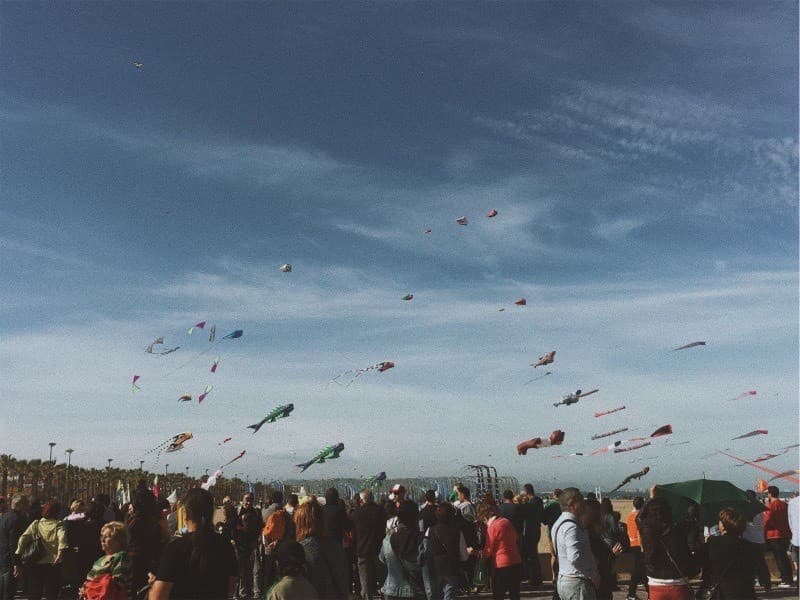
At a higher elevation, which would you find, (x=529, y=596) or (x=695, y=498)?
(x=695, y=498)

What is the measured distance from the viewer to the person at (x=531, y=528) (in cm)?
1259

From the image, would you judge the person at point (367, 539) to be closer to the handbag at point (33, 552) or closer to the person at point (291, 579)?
the handbag at point (33, 552)

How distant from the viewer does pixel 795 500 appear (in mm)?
10297

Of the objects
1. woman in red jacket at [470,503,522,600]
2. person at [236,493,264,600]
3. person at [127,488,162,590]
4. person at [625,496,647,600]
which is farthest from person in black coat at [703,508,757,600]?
person at [236,493,264,600]

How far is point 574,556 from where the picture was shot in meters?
6.21

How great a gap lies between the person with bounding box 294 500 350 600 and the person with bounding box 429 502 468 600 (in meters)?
2.37

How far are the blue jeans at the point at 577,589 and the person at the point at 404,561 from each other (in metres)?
2.08

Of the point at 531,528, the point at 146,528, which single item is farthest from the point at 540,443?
the point at 146,528

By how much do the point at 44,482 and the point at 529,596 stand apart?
4054cm

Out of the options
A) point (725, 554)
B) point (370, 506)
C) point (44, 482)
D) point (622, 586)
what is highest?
point (44, 482)

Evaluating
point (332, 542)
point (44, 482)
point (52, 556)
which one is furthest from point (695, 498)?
point (44, 482)

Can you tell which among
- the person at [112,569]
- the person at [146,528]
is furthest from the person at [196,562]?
the person at [146,528]

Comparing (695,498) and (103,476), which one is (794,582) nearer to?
(695,498)

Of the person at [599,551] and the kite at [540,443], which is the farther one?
the kite at [540,443]
